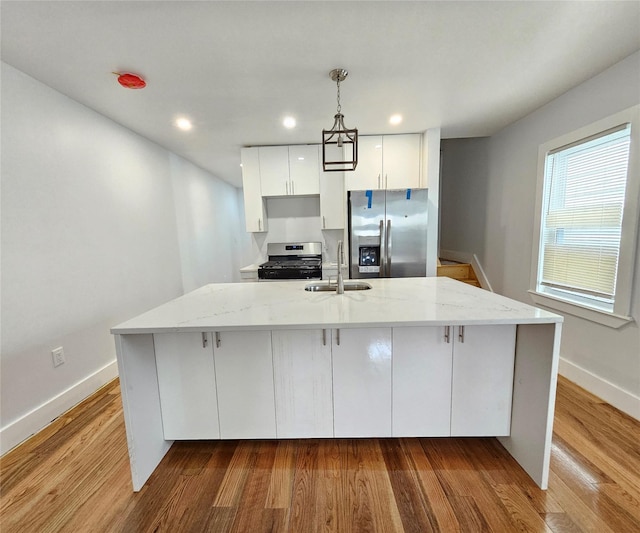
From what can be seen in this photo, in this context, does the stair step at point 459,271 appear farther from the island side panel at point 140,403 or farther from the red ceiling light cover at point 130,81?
the red ceiling light cover at point 130,81

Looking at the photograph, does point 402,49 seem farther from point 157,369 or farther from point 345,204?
point 157,369

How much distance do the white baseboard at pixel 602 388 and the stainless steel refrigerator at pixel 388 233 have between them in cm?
145

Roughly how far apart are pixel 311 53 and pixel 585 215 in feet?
7.76

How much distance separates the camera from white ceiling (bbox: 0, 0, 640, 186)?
134 cm

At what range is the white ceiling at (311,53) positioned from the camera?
52.9 inches

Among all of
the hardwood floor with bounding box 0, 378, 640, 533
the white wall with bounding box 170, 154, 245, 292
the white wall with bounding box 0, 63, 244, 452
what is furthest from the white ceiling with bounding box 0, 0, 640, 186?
the hardwood floor with bounding box 0, 378, 640, 533

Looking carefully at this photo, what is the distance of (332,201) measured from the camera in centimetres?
335

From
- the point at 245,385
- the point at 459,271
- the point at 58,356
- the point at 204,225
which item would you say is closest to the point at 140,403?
the point at 245,385

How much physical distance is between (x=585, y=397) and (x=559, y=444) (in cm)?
74

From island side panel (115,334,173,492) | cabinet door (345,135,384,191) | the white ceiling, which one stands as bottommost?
island side panel (115,334,173,492)

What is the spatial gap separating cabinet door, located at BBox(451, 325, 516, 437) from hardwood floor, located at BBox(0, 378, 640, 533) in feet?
0.57

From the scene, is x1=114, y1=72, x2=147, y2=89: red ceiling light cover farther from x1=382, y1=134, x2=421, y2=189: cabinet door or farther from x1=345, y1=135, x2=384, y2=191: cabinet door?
x1=382, y1=134, x2=421, y2=189: cabinet door

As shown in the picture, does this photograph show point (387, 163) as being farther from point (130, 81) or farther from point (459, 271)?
point (130, 81)

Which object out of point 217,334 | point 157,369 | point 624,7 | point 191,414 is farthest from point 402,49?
point 191,414
